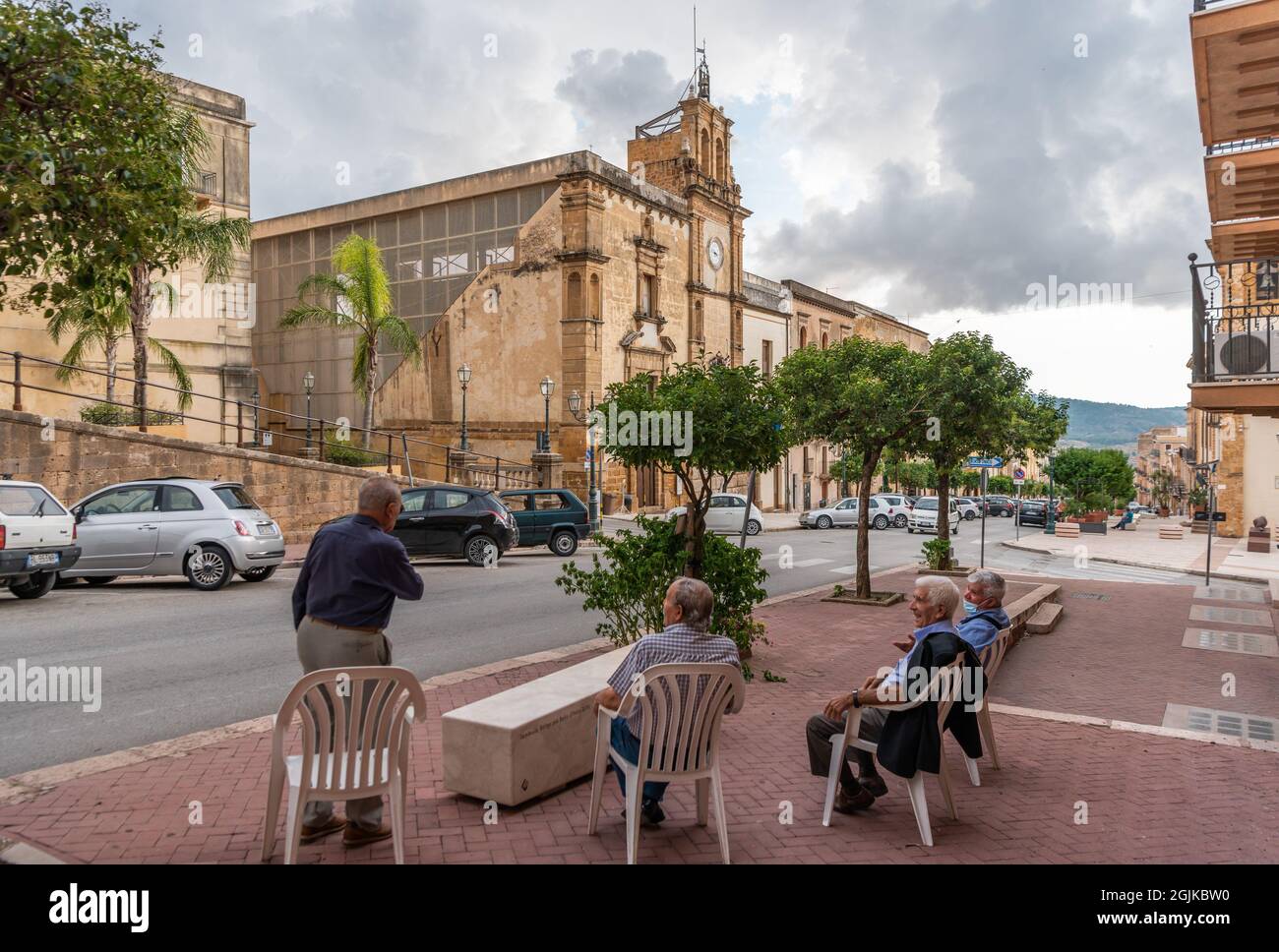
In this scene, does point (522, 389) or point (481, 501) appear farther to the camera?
point (522, 389)

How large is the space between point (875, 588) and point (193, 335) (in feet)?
69.2

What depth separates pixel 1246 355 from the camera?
35.2 feet

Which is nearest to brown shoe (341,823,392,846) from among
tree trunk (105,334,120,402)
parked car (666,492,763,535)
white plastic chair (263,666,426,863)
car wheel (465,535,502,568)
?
white plastic chair (263,666,426,863)

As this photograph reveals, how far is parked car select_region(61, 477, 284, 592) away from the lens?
13.7 metres

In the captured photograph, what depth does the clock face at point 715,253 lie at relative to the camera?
142 ft

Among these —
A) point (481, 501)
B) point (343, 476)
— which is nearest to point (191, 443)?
point (343, 476)

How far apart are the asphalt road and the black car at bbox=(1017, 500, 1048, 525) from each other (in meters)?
36.1

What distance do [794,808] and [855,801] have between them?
32 cm

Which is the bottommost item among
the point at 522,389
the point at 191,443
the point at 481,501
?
the point at 481,501

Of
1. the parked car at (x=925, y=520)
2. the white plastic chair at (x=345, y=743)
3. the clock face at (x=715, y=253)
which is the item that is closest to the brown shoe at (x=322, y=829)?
the white plastic chair at (x=345, y=743)

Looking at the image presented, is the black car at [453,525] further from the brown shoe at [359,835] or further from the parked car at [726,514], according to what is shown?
the brown shoe at [359,835]
